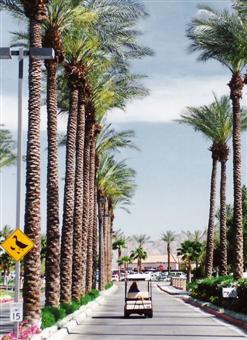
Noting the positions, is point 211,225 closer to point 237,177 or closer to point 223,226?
point 223,226

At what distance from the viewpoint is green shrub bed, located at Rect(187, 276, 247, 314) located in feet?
105

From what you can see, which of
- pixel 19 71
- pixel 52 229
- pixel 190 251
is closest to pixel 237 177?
pixel 52 229

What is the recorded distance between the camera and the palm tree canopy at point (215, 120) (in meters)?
52.5

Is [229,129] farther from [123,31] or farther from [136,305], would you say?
[136,305]

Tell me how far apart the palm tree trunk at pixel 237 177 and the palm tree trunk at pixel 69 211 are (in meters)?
10.1

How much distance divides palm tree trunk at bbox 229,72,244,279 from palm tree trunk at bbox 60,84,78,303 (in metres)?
10.1

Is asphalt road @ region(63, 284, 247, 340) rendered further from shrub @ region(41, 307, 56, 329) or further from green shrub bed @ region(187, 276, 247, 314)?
green shrub bed @ region(187, 276, 247, 314)

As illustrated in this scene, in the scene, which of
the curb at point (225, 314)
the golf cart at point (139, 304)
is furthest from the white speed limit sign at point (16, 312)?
the golf cart at point (139, 304)

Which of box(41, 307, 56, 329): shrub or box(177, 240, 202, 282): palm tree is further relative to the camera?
box(177, 240, 202, 282): palm tree

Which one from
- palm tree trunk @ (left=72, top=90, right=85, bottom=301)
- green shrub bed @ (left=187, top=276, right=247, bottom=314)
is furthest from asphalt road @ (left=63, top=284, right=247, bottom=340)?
palm tree trunk @ (left=72, top=90, right=85, bottom=301)

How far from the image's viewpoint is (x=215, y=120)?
52.7 meters

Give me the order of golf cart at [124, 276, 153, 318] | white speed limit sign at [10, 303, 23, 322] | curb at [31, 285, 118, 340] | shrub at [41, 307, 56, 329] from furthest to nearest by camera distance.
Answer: golf cart at [124, 276, 153, 318] → shrub at [41, 307, 56, 329] → curb at [31, 285, 118, 340] → white speed limit sign at [10, 303, 23, 322]

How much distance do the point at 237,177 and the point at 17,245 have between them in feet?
77.4

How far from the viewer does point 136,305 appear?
34.7 m
